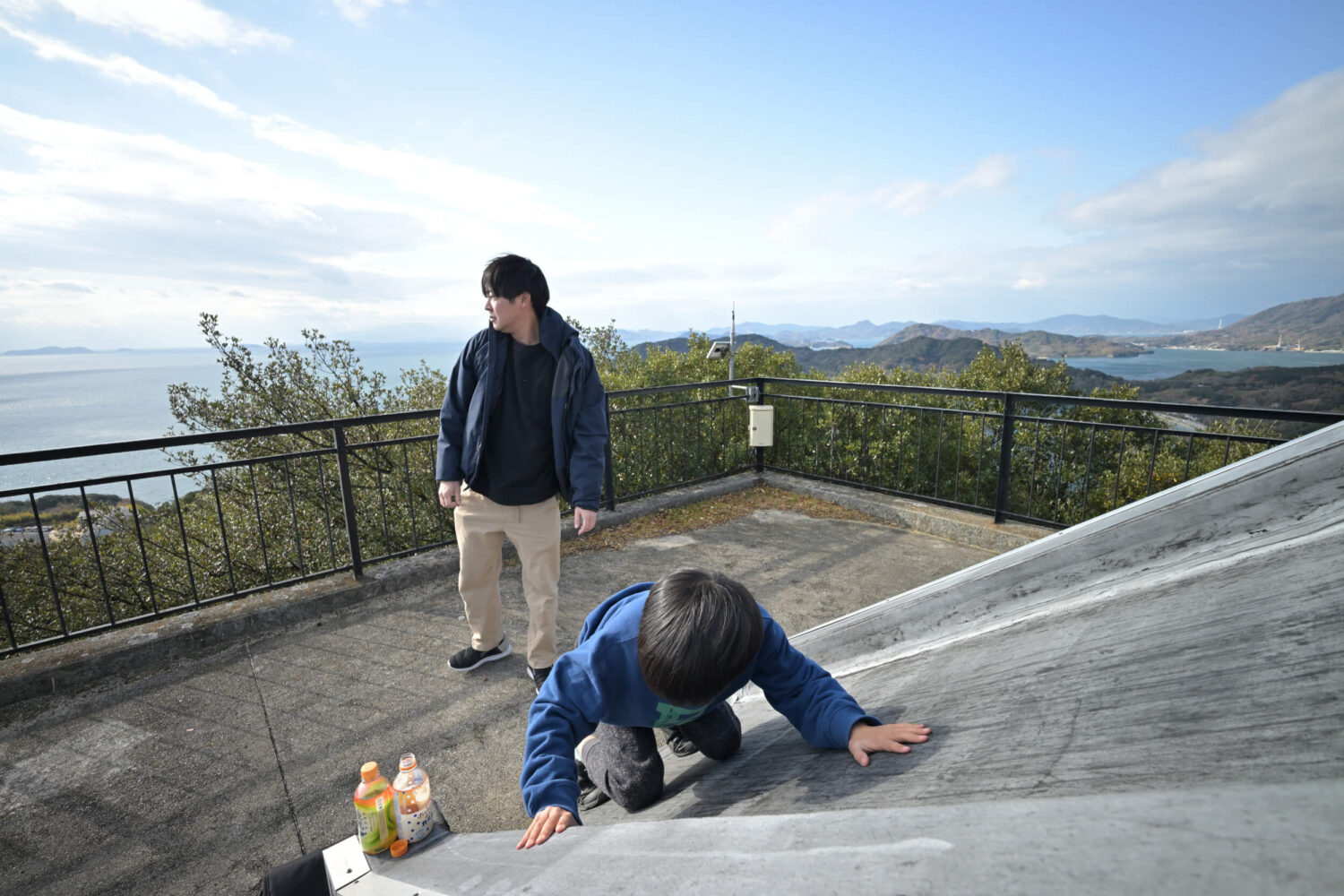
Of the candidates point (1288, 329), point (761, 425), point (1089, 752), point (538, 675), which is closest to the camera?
point (1089, 752)

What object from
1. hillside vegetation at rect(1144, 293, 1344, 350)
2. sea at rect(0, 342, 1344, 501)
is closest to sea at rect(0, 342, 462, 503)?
sea at rect(0, 342, 1344, 501)

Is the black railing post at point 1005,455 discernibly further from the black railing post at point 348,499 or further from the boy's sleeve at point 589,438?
the black railing post at point 348,499

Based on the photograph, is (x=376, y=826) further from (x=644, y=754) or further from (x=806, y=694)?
(x=806, y=694)

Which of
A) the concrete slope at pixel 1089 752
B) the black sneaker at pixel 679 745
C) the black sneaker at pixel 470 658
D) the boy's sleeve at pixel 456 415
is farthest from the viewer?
the black sneaker at pixel 470 658

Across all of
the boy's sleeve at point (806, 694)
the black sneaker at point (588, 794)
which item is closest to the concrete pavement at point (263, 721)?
the black sneaker at point (588, 794)

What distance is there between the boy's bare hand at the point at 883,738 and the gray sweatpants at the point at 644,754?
58cm

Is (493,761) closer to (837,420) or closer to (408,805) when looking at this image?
(408,805)

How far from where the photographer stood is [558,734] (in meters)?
1.58

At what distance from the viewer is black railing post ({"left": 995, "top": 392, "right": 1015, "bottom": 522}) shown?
4930 mm

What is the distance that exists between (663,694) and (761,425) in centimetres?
558

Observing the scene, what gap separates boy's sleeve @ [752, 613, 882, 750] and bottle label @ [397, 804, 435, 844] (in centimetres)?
93

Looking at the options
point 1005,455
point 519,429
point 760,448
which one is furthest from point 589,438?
point 760,448

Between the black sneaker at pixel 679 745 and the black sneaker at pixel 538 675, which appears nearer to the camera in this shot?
the black sneaker at pixel 679 745

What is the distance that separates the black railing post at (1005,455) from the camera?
16.2 ft
